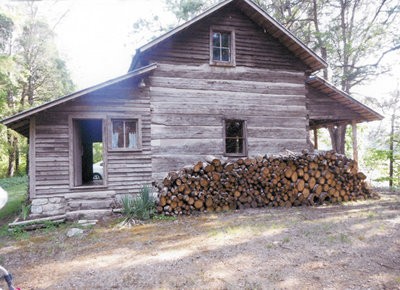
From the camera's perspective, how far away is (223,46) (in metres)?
10.7

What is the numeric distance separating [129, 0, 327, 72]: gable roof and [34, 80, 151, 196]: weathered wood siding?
1.72 m

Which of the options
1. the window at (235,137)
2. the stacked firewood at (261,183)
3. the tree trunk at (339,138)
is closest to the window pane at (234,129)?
the window at (235,137)

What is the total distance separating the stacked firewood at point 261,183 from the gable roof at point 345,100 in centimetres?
246

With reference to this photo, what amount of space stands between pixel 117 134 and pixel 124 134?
220 mm

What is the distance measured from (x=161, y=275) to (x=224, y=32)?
9.02 metres

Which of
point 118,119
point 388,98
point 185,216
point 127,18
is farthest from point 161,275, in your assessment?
point 127,18

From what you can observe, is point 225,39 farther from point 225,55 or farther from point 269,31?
point 269,31

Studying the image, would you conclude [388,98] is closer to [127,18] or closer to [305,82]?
[305,82]

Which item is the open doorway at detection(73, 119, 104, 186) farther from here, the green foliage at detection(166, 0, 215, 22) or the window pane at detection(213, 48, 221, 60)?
the green foliage at detection(166, 0, 215, 22)

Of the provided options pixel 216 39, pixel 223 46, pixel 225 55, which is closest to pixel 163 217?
pixel 225 55

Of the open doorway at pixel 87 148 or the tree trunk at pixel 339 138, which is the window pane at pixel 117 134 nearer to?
the open doorway at pixel 87 148

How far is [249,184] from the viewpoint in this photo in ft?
29.5

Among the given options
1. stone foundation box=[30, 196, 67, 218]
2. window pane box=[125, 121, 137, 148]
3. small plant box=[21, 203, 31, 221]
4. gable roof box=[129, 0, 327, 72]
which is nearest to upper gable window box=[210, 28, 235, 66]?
gable roof box=[129, 0, 327, 72]

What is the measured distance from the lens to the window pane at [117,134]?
9.14m
